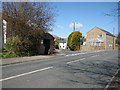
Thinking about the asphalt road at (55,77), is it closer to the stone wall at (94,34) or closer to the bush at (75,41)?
the bush at (75,41)

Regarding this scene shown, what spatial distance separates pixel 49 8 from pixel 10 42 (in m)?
6.82

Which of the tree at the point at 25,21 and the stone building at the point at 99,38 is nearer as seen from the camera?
the tree at the point at 25,21

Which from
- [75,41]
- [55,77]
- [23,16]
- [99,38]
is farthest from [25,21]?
[99,38]

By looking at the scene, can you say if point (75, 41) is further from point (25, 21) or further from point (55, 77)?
point (55, 77)

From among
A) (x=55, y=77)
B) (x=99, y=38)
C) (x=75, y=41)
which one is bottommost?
(x=55, y=77)

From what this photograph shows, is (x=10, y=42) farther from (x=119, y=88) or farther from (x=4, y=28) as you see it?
(x=119, y=88)

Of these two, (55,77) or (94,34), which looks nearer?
(55,77)

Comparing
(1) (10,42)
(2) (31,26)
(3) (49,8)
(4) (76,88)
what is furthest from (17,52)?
(4) (76,88)

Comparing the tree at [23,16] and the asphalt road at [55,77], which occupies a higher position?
the tree at [23,16]

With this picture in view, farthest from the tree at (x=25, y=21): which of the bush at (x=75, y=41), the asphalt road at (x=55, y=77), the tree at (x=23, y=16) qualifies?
the bush at (x=75, y=41)

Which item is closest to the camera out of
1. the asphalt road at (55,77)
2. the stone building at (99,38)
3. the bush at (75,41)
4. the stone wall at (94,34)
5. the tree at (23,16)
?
the asphalt road at (55,77)

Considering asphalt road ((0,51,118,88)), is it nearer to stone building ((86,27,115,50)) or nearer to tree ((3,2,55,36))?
tree ((3,2,55,36))

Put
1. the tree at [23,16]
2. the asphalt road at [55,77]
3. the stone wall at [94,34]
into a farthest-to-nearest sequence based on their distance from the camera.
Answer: the stone wall at [94,34], the tree at [23,16], the asphalt road at [55,77]

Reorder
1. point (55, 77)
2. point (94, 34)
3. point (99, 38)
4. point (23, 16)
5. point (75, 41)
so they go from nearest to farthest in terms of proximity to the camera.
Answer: point (55, 77) → point (23, 16) → point (75, 41) → point (99, 38) → point (94, 34)
